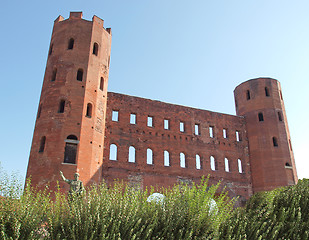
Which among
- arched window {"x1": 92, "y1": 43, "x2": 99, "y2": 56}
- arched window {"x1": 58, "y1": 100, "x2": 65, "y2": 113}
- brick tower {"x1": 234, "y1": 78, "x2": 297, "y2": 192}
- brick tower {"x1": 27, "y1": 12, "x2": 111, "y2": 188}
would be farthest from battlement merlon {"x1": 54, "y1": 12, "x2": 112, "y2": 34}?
brick tower {"x1": 234, "y1": 78, "x2": 297, "y2": 192}

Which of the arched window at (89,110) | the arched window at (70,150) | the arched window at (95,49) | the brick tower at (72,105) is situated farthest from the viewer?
the arched window at (95,49)

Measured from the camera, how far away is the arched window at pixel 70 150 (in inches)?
649

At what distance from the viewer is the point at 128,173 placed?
1919 centimetres

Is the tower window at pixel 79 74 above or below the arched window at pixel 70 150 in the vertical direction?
above

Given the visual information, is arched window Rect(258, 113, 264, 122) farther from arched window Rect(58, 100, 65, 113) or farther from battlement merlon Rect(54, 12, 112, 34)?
arched window Rect(58, 100, 65, 113)

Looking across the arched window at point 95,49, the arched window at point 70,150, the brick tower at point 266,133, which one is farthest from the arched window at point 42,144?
the brick tower at point 266,133

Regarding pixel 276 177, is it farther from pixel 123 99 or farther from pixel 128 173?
pixel 123 99

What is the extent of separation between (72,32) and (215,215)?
15.9 metres

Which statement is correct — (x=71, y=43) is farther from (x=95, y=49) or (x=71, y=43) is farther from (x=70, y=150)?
(x=70, y=150)

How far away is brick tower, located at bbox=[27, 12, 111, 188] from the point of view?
1632 cm

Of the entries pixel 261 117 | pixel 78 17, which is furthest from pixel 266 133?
pixel 78 17

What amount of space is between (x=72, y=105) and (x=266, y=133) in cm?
1502

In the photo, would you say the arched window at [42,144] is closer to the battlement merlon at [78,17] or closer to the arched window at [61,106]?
the arched window at [61,106]

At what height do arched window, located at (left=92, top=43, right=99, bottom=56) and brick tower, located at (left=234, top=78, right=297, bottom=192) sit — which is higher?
arched window, located at (left=92, top=43, right=99, bottom=56)
